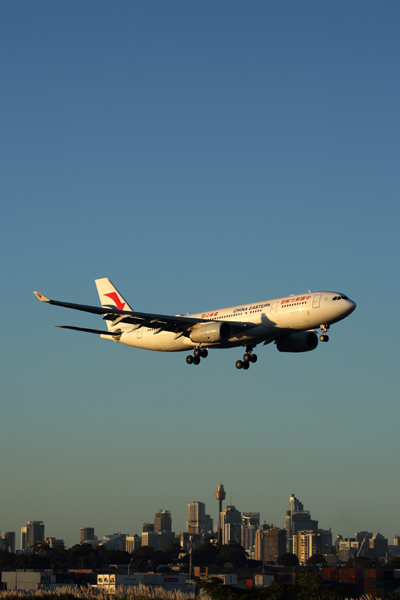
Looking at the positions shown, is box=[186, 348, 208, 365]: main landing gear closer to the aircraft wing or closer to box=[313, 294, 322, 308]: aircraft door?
the aircraft wing

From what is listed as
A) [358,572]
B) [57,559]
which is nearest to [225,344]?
[358,572]

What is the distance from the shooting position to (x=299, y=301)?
6181 cm

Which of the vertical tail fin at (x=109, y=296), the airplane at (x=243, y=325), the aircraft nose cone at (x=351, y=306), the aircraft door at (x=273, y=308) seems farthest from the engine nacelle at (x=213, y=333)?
the vertical tail fin at (x=109, y=296)

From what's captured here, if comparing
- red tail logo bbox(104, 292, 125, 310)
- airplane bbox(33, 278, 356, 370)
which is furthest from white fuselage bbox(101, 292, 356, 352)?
red tail logo bbox(104, 292, 125, 310)

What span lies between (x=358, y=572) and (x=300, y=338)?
51203 millimetres

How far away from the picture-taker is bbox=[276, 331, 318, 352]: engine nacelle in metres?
68.5

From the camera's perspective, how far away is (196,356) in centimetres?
7044

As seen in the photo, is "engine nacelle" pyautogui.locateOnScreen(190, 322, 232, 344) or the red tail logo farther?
the red tail logo

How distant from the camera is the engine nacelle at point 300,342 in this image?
68.5 m

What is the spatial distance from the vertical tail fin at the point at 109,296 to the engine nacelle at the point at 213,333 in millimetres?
19298

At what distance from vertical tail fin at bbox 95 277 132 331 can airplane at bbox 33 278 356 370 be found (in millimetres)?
7518

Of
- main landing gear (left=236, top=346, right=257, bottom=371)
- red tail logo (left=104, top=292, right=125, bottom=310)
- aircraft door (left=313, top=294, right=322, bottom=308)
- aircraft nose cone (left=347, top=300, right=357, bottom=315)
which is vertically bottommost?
main landing gear (left=236, top=346, right=257, bottom=371)

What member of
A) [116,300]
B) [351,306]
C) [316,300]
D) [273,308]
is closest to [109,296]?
[116,300]

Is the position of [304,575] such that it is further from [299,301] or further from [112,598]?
[299,301]
